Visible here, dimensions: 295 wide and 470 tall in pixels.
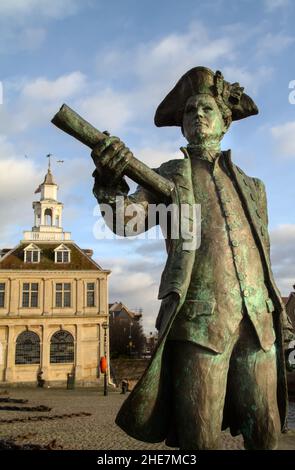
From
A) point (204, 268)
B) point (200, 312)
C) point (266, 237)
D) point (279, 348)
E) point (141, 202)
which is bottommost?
point (279, 348)

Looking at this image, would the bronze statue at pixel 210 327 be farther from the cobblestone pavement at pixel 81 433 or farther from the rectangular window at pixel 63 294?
the rectangular window at pixel 63 294

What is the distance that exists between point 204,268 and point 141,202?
65 centimetres

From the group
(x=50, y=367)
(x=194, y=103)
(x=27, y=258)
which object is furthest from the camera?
(x=27, y=258)

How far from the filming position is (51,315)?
36750 mm

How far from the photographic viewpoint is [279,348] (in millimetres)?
3322

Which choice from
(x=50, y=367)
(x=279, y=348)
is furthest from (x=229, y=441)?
(x=50, y=367)

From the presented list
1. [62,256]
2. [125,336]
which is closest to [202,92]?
[62,256]

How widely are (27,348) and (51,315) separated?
2.85m

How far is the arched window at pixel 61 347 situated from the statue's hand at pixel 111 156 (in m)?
34.7

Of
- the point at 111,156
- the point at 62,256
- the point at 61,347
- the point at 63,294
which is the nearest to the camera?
the point at 111,156

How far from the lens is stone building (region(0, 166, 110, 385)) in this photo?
35688 mm

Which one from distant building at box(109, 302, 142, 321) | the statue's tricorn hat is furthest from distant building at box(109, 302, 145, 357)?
the statue's tricorn hat

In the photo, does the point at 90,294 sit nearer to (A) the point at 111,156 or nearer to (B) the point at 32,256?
(B) the point at 32,256

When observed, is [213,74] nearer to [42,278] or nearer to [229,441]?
[229,441]
